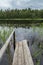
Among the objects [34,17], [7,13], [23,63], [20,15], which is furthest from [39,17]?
[23,63]

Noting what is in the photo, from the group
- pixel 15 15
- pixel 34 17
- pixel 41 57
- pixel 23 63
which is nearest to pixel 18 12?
pixel 15 15

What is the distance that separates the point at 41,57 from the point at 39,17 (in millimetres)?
24192

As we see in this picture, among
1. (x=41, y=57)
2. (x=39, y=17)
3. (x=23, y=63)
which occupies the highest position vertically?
(x=23, y=63)

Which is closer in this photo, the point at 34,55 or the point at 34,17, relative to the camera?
the point at 34,55

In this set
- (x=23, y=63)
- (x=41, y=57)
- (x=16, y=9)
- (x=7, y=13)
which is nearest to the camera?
(x=23, y=63)

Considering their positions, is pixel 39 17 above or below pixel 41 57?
below

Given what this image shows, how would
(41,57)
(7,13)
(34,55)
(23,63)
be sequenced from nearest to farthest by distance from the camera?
(23,63) < (34,55) < (41,57) < (7,13)

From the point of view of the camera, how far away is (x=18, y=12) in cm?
2981

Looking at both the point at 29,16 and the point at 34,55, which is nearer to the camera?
the point at 34,55

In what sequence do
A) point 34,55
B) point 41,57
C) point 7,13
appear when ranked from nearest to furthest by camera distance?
point 34,55 < point 41,57 < point 7,13

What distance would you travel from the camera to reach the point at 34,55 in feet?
15.9

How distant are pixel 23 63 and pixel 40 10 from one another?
2754 centimetres

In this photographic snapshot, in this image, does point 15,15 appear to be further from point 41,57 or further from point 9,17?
point 41,57

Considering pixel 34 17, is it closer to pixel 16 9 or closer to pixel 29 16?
pixel 29 16
